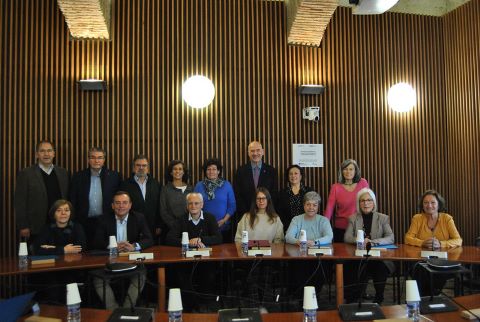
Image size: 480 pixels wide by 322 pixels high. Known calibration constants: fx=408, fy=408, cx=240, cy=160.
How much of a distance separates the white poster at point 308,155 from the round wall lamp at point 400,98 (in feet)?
4.23

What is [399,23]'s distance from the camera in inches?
237

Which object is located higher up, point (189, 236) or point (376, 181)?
point (376, 181)

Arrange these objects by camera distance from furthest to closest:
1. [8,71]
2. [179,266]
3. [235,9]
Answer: [235,9]
[8,71]
[179,266]

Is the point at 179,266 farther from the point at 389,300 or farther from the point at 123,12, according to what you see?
the point at 123,12

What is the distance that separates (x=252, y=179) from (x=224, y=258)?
5.63ft

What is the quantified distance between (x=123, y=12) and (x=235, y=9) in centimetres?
151

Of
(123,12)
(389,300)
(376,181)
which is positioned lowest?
(389,300)

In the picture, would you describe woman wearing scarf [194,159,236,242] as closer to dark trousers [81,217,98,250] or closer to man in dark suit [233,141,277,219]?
man in dark suit [233,141,277,219]

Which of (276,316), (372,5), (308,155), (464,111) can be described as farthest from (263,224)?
(464,111)

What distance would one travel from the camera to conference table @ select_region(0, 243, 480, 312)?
3213 millimetres

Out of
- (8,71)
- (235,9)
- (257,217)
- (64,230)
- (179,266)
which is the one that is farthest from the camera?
(235,9)

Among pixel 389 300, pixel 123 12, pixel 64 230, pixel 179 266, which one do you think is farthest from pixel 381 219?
pixel 123 12

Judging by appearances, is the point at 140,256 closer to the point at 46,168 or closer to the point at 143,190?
the point at 143,190

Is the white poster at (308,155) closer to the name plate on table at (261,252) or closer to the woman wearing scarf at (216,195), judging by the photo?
the woman wearing scarf at (216,195)
